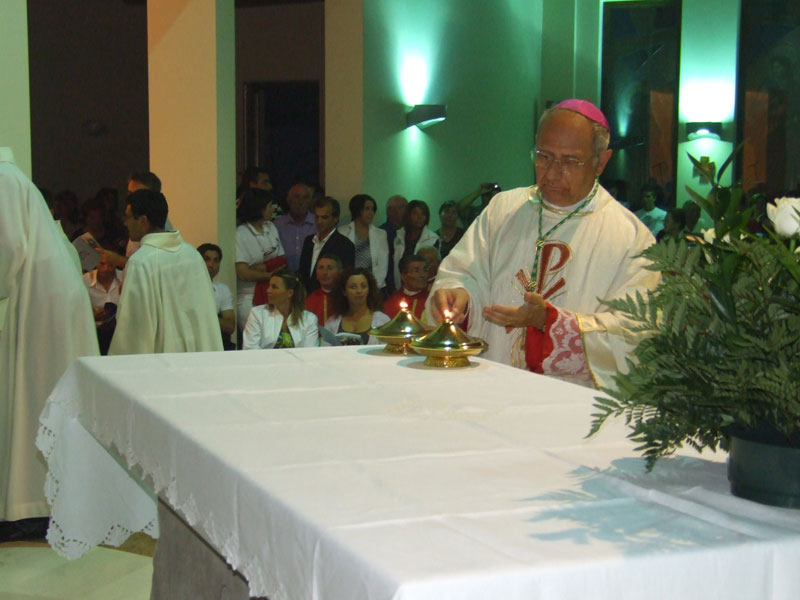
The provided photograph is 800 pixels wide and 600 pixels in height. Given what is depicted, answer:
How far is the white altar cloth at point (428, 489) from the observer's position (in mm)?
1154

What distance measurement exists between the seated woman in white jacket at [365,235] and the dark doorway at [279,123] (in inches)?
170

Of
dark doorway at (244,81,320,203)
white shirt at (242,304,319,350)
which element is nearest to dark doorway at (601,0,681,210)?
dark doorway at (244,81,320,203)

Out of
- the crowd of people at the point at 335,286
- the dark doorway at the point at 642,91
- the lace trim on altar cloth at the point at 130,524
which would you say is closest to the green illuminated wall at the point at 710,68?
the dark doorway at the point at 642,91

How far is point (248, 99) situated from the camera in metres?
11.7

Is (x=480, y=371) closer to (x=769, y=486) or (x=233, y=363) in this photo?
(x=233, y=363)

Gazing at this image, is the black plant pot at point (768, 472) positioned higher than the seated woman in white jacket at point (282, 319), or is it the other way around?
the black plant pot at point (768, 472)

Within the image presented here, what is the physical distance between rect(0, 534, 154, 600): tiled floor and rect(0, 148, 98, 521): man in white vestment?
0.27m

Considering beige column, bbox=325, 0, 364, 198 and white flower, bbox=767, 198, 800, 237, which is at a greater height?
beige column, bbox=325, 0, 364, 198

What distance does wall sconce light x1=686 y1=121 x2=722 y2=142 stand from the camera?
12.2 meters

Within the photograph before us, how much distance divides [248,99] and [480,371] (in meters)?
9.66

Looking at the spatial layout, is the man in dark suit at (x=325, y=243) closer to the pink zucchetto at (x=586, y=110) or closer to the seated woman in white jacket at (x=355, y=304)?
the seated woman in white jacket at (x=355, y=304)

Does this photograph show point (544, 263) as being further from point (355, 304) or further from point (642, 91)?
point (642, 91)

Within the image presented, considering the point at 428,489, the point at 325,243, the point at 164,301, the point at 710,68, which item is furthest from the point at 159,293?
the point at 710,68

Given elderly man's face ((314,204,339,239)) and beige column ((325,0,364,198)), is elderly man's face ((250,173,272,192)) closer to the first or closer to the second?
elderly man's face ((314,204,339,239))
